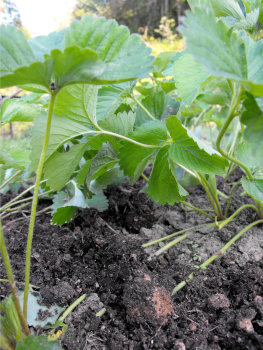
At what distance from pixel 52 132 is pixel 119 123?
172 mm

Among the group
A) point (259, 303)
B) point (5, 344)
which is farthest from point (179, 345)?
point (5, 344)

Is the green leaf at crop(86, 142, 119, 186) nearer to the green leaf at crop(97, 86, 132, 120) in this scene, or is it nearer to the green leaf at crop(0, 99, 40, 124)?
the green leaf at crop(97, 86, 132, 120)

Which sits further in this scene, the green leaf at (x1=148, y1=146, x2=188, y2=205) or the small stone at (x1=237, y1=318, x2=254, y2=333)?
the green leaf at (x1=148, y1=146, x2=188, y2=205)

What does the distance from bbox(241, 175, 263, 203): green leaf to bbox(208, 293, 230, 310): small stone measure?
0.79 feet

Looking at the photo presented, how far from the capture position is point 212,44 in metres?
0.34

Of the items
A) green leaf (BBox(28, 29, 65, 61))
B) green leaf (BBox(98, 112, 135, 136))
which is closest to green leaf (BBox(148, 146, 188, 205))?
green leaf (BBox(98, 112, 135, 136))

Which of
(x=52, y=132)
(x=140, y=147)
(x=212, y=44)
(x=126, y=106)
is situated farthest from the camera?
(x=126, y=106)

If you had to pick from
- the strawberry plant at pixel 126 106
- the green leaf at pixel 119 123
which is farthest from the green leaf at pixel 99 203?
the green leaf at pixel 119 123

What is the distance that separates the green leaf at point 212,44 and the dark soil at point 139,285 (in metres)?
0.47

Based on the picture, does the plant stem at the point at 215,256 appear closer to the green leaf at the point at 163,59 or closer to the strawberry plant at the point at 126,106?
the strawberry plant at the point at 126,106

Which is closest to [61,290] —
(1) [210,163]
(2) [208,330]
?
(2) [208,330]

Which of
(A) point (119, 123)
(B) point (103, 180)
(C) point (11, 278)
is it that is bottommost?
(B) point (103, 180)

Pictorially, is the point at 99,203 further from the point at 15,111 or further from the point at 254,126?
the point at 254,126

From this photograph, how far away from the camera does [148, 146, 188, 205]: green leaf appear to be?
640 millimetres
